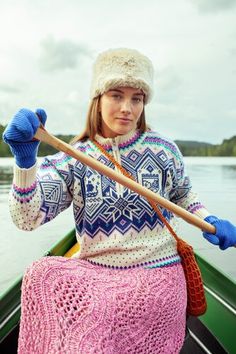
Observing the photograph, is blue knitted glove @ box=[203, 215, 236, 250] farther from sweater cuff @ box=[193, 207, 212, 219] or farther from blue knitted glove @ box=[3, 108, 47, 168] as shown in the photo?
blue knitted glove @ box=[3, 108, 47, 168]

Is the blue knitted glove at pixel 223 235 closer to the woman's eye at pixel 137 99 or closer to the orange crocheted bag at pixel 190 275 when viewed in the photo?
the orange crocheted bag at pixel 190 275

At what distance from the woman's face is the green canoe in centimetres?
96

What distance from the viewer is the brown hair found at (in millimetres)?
2039

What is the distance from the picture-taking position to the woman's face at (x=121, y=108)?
193cm

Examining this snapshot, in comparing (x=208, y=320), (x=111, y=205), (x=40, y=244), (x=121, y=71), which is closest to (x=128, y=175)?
(x=111, y=205)

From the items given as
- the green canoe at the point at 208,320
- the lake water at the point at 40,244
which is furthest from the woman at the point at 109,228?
the lake water at the point at 40,244

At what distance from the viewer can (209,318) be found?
248cm

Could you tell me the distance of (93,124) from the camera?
2.04 m

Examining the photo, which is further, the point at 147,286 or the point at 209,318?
the point at 209,318

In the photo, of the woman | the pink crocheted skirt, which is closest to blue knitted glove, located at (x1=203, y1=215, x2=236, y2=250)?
the woman

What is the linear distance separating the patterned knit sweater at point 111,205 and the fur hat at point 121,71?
0.74 feet

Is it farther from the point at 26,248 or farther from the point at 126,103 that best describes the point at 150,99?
the point at 26,248

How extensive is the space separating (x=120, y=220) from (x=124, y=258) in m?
0.15

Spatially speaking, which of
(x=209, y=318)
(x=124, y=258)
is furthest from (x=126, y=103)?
(x=209, y=318)
